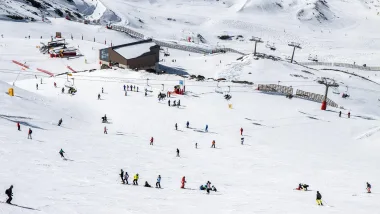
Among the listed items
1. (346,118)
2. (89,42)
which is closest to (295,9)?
(89,42)

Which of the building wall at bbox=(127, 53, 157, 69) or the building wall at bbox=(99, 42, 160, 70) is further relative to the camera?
the building wall at bbox=(127, 53, 157, 69)

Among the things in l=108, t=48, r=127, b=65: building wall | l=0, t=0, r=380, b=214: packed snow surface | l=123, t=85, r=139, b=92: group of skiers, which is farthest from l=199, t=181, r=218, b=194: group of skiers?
l=108, t=48, r=127, b=65: building wall

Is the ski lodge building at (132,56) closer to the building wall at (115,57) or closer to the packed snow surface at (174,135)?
the building wall at (115,57)

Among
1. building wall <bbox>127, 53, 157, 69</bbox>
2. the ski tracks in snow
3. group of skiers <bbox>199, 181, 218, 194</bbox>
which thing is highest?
building wall <bbox>127, 53, 157, 69</bbox>

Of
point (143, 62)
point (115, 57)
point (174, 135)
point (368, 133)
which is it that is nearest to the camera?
point (174, 135)

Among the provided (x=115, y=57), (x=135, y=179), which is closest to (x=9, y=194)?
(x=135, y=179)

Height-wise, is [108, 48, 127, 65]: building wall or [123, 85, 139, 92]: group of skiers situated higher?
[108, 48, 127, 65]: building wall

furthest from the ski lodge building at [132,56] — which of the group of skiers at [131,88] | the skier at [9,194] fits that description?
the skier at [9,194]

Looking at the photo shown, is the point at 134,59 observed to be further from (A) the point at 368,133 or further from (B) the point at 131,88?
(A) the point at 368,133

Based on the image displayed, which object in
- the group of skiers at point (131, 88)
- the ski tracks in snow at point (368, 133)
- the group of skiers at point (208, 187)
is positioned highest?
the group of skiers at point (131, 88)

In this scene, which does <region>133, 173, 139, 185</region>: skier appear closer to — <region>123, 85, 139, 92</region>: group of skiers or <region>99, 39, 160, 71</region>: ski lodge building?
<region>123, 85, 139, 92</region>: group of skiers
